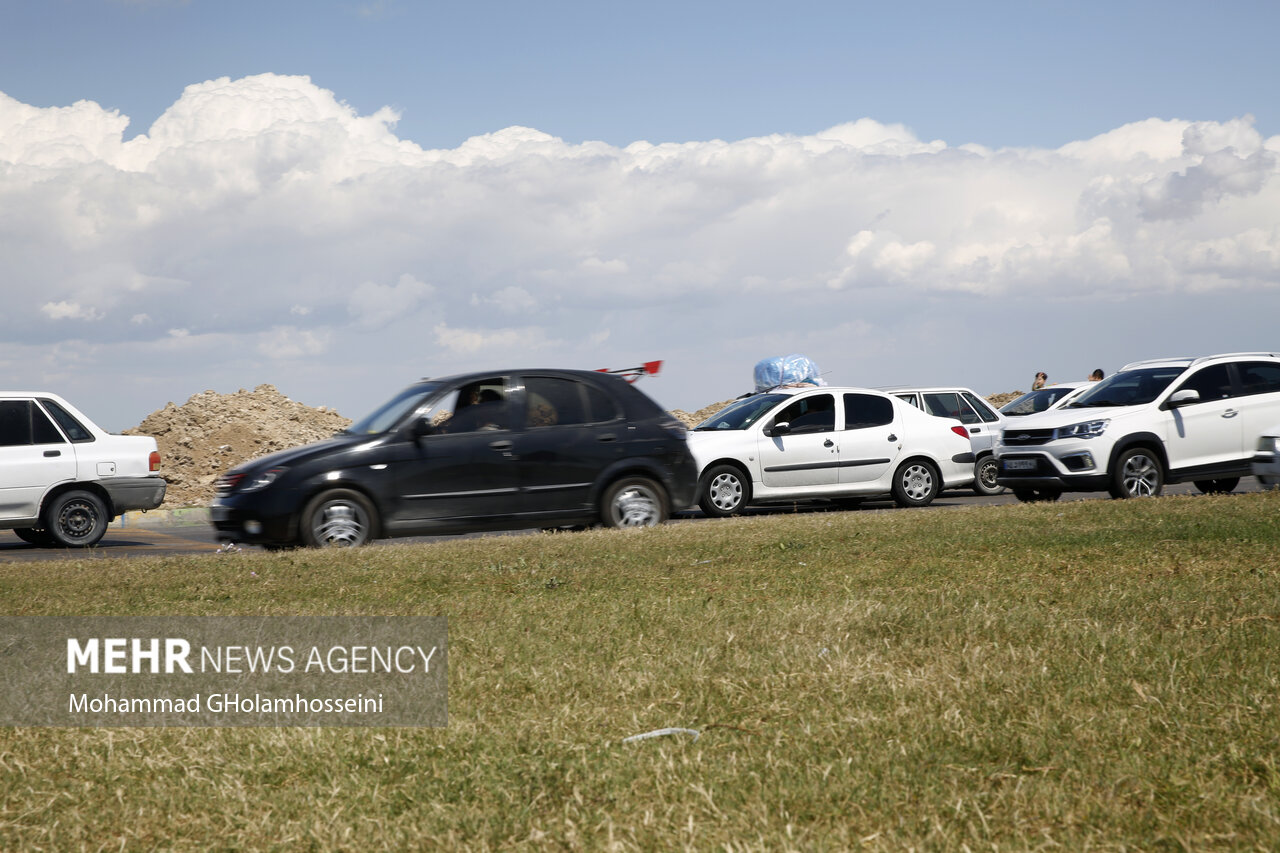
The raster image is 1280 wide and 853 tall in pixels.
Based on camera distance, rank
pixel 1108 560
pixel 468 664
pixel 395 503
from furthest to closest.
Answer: pixel 395 503 < pixel 1108 560 < pixel 468 664

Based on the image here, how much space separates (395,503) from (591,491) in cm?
187

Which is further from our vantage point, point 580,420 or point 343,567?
point 580,420

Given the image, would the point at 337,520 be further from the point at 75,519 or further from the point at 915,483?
the point at 915,483

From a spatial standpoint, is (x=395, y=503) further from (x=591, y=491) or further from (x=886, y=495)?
(x=886, y=495)

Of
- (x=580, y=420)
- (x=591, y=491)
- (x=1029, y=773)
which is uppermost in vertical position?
(x=580, y=420)

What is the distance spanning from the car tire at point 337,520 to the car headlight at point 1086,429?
857 cm

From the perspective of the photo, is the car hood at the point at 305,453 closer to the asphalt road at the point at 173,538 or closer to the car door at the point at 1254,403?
the asphalt road at the point at 173,538

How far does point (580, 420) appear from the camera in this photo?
436 inches

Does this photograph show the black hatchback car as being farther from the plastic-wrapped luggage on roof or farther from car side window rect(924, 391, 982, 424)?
the plastic-wrapped luggage on roof

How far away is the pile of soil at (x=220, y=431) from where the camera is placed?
25.5 metres

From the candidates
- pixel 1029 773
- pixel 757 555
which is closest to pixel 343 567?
pixel 757 555

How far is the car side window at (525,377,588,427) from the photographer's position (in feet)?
35.8

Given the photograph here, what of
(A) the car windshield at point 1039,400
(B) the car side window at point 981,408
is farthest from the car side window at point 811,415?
(A) the car windshield at point 1039,400

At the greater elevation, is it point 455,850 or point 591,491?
point 591,491
